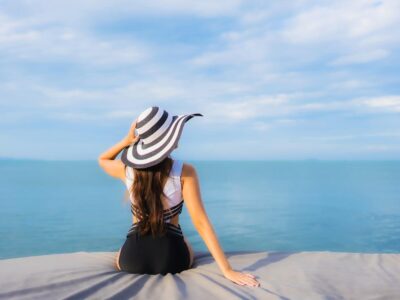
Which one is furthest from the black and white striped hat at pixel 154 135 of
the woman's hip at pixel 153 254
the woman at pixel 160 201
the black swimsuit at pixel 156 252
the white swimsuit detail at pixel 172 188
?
the woman's hip at pixel 153 254

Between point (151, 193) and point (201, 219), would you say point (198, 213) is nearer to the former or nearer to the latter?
point (201, 219)

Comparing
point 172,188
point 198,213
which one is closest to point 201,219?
point 198,213

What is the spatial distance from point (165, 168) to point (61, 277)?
2.84 ft

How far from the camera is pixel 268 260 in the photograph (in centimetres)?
319

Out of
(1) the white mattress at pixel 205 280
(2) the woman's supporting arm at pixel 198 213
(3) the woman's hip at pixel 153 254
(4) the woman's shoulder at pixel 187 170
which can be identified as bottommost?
(1) the white mattress at pixel 205 280

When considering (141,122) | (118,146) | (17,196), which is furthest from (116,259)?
(17,196)

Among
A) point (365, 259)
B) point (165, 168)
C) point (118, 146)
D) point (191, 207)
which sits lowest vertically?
point (365, 259)

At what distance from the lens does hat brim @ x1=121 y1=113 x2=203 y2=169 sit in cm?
265

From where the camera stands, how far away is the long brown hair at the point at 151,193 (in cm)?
274

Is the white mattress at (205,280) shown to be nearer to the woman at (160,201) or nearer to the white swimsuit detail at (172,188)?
the woman at (160,201)

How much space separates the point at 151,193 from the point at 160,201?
82 millimetres

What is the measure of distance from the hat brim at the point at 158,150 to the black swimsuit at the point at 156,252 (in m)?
0.36

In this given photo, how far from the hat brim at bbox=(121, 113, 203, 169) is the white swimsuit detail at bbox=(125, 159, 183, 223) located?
0.12 m

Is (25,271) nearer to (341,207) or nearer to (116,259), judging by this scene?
(116,259)
